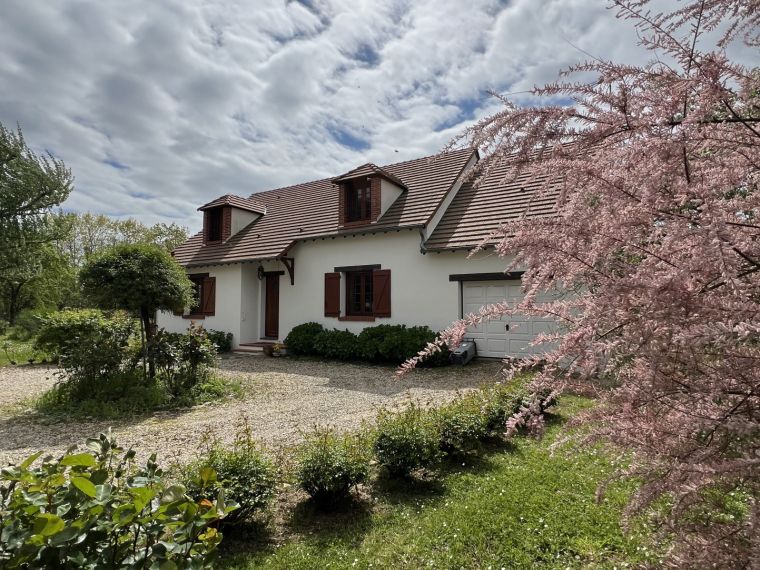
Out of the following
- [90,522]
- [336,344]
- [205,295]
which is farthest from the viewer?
[205,295]

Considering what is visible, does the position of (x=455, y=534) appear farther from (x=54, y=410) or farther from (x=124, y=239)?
(x=124, y=239)

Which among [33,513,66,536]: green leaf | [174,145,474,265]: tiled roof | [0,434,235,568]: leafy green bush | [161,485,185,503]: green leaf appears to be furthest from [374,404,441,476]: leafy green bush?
[174,145,474,265]: tiled roof

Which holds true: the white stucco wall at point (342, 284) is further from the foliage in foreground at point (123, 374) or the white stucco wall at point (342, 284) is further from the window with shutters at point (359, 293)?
the foliage in foreground at point (123, 374)

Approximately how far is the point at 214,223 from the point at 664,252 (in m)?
18.5

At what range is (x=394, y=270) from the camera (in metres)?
13.4

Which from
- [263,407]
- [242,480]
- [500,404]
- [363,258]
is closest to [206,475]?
[242,480]

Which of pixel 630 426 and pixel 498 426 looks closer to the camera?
pixel 630 426

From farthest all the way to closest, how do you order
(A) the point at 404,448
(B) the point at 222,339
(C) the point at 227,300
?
(C) the point at 227,300, (B) the point at 222,339, (A) the point at 404,448

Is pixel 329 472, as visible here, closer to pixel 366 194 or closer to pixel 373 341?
pixel 373 341

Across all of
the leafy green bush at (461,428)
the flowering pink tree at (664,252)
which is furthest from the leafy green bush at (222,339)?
the flowering pink tree at (664,252)

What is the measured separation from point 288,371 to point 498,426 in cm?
744

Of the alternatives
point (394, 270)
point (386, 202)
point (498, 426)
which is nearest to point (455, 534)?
point (498, 426)

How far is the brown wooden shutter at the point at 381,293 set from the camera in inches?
525

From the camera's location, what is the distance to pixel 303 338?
14.0 meters
